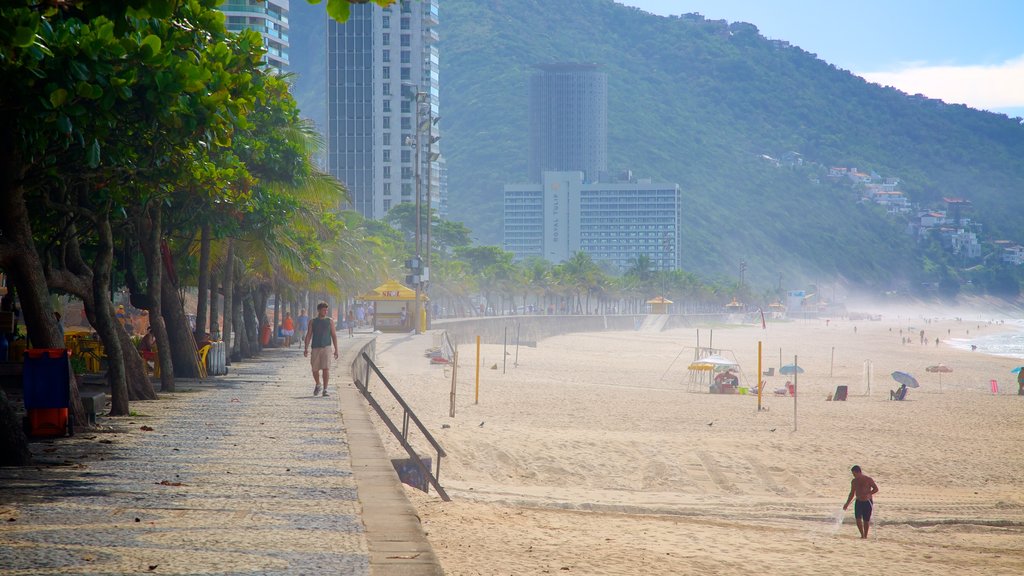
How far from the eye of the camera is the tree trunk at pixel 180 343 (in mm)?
21527

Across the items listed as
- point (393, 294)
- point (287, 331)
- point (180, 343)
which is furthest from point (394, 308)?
point (180, 343)

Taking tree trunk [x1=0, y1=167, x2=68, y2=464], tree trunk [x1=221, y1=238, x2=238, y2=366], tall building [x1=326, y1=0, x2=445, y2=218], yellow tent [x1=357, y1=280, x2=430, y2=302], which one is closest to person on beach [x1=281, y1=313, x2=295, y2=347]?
yellow tent [x1=357, y1=280, x2=430, y2=302]

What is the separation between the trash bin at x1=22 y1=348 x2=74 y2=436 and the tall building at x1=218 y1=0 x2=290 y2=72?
276 feet

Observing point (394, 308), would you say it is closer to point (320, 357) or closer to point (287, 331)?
point (287, 331)

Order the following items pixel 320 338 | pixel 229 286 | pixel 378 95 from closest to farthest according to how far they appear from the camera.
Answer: pixel 320 338 → pixel 229 286 → pixel 378 95

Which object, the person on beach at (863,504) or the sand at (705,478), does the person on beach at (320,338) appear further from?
the person on beach at (863,504)

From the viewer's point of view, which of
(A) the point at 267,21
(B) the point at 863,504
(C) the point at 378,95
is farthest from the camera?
(C) the point at 378,95

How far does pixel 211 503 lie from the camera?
8125 mm

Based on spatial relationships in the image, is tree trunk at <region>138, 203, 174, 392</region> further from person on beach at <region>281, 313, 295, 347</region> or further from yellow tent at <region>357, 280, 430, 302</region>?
yellow tent at <region>357, 280, 430, 302</region>

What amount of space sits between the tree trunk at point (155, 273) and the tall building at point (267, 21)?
76924mm

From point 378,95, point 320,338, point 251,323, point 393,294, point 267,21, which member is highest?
point 378,95

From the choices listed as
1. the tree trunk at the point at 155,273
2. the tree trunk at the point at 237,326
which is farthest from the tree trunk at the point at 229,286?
the tree trunk at the point at 155,273

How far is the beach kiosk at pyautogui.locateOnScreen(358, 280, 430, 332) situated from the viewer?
5194 centimetres

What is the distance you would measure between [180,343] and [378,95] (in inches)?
5025
